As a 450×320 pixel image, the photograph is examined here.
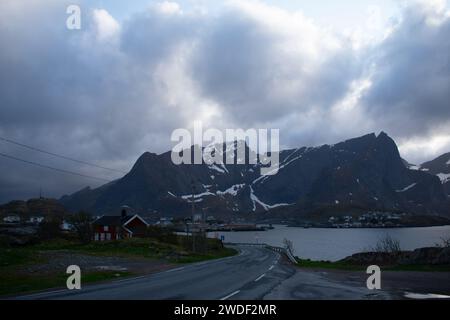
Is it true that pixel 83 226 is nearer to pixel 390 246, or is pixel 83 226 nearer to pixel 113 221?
pixel 113 221

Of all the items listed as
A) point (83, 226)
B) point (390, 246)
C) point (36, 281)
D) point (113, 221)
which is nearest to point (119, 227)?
point (113, 221)

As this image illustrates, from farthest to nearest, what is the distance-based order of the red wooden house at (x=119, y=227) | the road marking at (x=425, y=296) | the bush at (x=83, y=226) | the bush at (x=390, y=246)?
the red wooden house at (x=119, y=227)
the bush at (x=83, y=226)
the bush at (x=390, y=246)
the road marking at (x=425, y=296)

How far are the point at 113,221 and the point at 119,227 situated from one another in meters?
4.88

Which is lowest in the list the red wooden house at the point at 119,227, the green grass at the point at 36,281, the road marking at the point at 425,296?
the red wooden house at the point at 119,227

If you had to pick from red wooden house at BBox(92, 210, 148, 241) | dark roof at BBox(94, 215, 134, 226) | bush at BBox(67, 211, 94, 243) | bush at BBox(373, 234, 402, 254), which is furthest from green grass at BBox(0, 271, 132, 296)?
dark roof at BBox(94, 215, 134, 226)

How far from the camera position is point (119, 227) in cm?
9225

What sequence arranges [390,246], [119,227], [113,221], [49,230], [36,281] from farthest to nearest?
[113,221]
[119,227]
[49,230]
[390,246]
[36,281]

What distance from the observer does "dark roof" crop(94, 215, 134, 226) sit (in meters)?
94.4

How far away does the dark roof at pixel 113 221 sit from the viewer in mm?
94412

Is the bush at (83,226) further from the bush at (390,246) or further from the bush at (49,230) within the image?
the bush at (390,246)

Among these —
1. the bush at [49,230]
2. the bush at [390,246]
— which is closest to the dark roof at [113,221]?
the bush at [49,230]
